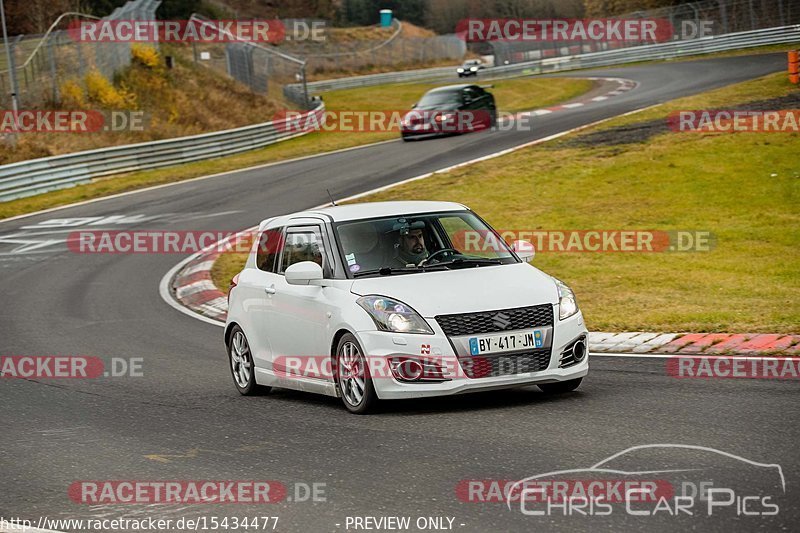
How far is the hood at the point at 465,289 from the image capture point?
871cm

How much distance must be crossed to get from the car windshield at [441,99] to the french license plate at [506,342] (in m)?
28.2

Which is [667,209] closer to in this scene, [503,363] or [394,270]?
[394,270]

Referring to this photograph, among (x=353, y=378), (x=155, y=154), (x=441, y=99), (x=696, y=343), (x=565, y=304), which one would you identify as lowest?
(x=155, y=154)

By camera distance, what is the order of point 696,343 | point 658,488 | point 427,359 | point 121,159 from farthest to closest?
point 121,159 < point 696,343 < point 427,359 < point 658,488

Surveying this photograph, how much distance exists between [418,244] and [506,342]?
1552 millimetres

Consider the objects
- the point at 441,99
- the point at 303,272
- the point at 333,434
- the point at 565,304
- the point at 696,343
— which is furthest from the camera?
the point at 441,99

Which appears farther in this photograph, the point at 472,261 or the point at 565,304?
the point at 472,261

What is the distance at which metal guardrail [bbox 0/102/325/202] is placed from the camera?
103 feet

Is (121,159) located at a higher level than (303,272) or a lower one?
lower

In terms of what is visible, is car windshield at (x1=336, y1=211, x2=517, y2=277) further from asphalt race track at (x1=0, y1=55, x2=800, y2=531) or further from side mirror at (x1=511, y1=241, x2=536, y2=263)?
asphalt race track at (x1=0, y1=55, x2=800, y2=531)

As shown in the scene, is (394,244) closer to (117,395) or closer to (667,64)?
(117,395)

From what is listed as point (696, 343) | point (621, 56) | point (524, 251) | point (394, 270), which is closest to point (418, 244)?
point (394, 270)

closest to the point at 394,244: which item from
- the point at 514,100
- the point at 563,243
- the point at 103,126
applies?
the point at 563,243

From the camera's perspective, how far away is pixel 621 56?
64625mm
